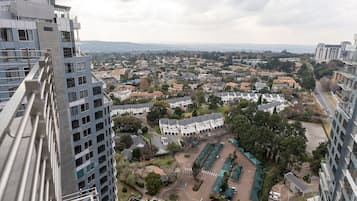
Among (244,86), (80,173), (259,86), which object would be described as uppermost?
(80,173)

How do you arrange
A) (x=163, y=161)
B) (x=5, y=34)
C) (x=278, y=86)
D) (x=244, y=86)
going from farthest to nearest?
(x=244, y=86)
(x=278, y=86)
(x=163, y=161)
(x=5, y=34)

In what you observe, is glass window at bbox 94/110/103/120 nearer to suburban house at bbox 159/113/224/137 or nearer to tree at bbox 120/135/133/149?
tree at bbox 120/135/133/149

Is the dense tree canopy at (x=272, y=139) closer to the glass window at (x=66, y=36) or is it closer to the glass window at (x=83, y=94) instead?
the glass window at (x=83, y=94)

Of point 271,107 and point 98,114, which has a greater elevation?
point 98,114

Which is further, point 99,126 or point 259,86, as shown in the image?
point 259,86

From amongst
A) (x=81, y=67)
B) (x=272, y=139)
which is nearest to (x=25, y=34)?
(x=81, y=67)

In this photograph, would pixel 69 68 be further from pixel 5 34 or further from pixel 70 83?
pixel 5 34
